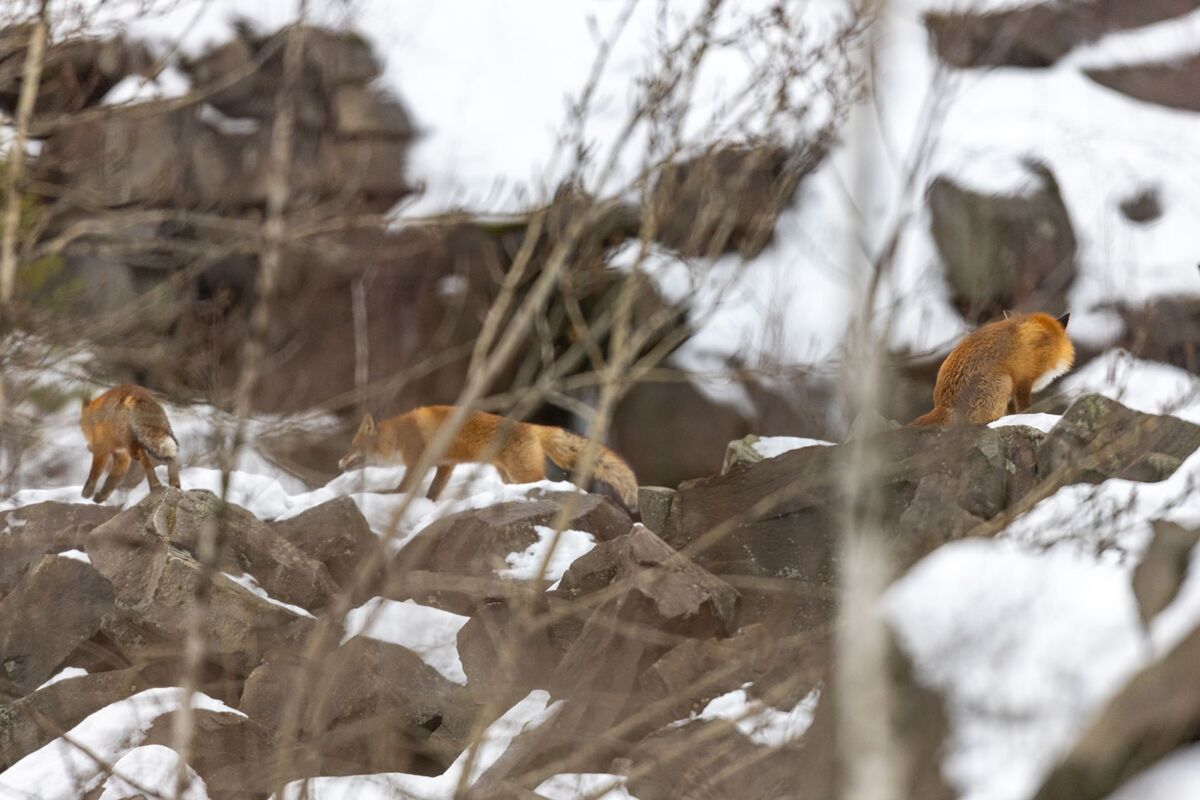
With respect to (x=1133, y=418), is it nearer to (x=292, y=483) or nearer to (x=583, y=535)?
(x=583, y=535)

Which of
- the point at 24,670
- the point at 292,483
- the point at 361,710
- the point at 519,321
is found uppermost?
the point at 519,321

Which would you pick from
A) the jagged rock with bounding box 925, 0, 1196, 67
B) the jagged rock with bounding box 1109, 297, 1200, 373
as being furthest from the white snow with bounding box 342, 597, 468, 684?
the jagged rock with bounding box 1109, 297, 1200, 373

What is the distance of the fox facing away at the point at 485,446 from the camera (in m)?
9.52

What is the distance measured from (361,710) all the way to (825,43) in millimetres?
4244

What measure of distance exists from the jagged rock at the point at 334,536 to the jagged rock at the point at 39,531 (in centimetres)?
140

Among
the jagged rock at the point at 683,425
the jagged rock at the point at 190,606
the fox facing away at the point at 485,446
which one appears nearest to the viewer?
the jagged rock at the point at 190,606

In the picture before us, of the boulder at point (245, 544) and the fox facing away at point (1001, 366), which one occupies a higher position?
the fox facing away at point (1001, 366)

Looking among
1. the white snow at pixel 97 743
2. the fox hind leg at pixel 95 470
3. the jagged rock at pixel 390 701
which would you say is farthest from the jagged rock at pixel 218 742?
the fox hind leg at pixel 95 470

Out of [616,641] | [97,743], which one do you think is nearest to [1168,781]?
[616,641]

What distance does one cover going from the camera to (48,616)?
748cm

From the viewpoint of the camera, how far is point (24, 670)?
7.31 m

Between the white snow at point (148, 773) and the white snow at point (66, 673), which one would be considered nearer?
the white snow at point (148, 773)

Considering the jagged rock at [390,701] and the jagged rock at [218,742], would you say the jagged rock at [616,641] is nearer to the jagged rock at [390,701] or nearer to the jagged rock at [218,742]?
the jagged rock at [390,701]

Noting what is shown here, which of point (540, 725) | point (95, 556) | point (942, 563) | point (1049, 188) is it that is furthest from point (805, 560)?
point (1049, 188)
